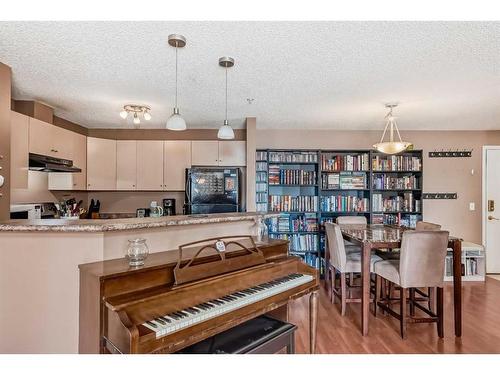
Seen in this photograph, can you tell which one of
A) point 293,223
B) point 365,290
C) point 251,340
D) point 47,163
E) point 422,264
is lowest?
point 365,290

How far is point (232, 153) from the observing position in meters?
4.54

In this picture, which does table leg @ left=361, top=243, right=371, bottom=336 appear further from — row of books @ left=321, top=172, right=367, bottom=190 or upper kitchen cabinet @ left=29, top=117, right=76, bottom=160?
upper kitchen cabinet @ left=29, top=117, right=76, bottom=160

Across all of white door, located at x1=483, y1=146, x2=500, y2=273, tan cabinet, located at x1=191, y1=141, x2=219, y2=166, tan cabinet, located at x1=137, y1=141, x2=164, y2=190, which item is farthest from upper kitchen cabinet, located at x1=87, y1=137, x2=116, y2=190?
white door, located at x1=483, y1=146, x2=500, y2=273

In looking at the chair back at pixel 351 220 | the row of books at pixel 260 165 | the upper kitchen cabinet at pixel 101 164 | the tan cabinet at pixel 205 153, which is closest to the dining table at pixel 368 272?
the chair back at pixel 351 220

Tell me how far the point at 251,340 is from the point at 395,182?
400 centimetres

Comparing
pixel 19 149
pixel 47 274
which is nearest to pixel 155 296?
pixel 47 274

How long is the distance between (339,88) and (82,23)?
221 cm

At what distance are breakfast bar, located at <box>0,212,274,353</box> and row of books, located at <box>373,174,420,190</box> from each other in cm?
385

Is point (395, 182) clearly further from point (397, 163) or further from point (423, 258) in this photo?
point (423, 258)

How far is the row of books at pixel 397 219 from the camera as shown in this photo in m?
4.64

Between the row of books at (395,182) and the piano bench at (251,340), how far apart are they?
11.7 feet

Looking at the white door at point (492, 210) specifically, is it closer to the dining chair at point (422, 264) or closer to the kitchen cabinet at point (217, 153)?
the dining chair at point (422, 264)
